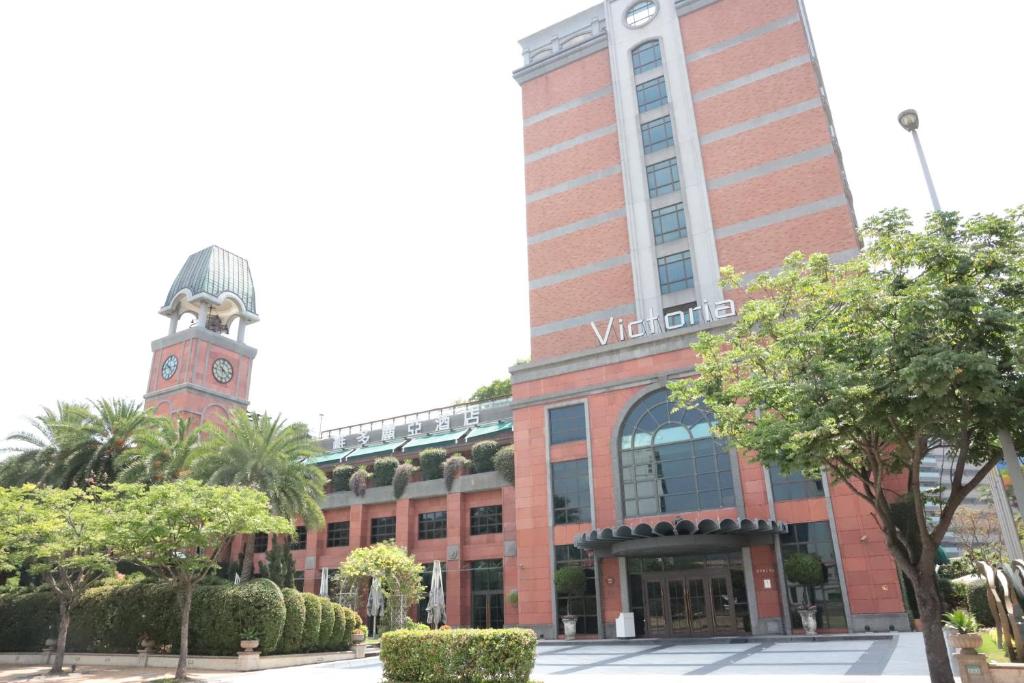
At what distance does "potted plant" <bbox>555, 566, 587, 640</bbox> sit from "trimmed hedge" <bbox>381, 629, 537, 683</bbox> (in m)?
17.0

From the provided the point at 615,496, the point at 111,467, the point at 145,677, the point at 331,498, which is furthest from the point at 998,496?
the point at 331,498

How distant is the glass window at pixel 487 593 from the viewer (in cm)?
3991

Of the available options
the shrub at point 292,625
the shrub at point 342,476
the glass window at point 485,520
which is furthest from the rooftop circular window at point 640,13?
the shrub at point 292,625

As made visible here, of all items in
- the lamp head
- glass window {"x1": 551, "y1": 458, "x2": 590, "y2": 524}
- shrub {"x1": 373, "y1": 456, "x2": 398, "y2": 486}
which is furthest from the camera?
shrub {"x1": 373, "y1": 456, "x2": 398, "y2": 486}

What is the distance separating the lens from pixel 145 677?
22266 millimetres

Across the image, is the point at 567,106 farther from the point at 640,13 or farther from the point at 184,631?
the point at 184,631

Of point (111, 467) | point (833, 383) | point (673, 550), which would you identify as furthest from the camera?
point (111, 467)

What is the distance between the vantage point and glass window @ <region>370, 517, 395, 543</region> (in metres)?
45.0

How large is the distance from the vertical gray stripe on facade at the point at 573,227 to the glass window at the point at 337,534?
2254 cm

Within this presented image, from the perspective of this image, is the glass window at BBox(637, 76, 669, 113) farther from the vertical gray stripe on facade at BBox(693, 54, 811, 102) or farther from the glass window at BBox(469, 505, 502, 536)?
the glass window at BBox(469, 505, 502, 536)

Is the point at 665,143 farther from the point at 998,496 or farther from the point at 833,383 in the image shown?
the point at 833,383

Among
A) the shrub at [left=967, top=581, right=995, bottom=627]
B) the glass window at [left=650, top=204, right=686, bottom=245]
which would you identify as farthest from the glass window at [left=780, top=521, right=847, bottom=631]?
the glass window at [left=650, top=204, right=686, bottom=245]

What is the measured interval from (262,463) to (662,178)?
25.4 meters

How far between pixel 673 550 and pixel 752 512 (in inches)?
142
